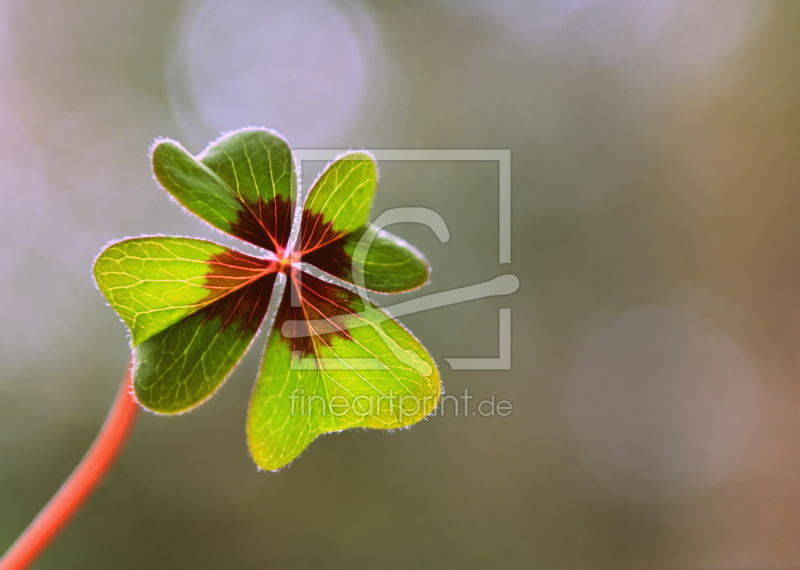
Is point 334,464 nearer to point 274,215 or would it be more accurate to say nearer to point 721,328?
point 274,215

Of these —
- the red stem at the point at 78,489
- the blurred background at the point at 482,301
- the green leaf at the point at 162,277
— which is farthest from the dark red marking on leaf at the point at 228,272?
the blurred background at the point at 482,301

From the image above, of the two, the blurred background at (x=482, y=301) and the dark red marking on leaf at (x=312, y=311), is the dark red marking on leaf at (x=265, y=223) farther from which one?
the blurred background at (x=482, y=301)

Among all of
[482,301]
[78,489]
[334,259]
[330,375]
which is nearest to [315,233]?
[334,259]

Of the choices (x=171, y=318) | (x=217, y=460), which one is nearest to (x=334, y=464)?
(x=217, y=460)

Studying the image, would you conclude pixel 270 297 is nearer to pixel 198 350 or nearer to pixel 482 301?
pixel 198 350

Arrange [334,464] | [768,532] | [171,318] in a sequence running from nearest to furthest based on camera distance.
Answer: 1. [171,318]
2. [334,464]
3. [768,532]

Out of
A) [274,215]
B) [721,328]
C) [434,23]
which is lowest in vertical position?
[274,215]

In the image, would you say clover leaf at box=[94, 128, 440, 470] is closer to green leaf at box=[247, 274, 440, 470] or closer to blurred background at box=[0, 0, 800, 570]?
green leaf at box=[247, 274, 440, 470]

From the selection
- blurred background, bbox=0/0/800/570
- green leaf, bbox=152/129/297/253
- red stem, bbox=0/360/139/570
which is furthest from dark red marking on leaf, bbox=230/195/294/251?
blurred background, bbox=0/0/800/570
